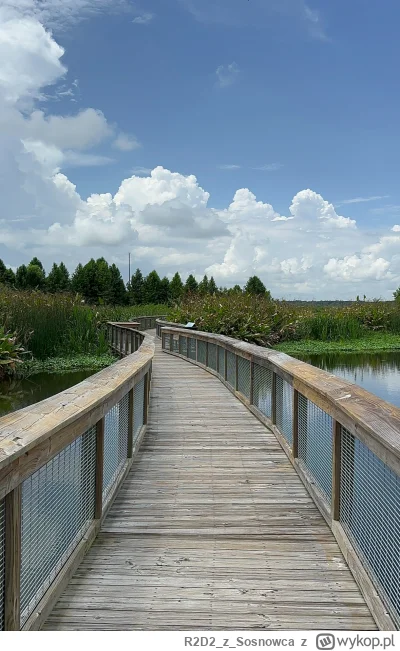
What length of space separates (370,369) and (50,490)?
15.7 m

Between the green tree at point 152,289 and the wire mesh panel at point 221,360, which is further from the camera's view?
the green tree at point 152,289

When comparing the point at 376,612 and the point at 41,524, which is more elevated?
the point at 41,524

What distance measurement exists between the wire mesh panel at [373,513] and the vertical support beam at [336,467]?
Result: 0.04 m

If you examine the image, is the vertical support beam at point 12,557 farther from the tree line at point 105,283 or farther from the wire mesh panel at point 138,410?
the tree line at point 105,283

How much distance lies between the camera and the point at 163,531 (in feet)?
12.1

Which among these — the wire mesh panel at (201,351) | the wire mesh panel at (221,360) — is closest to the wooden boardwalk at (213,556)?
the wire mesh panel at (221,360)

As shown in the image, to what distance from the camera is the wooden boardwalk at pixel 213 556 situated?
8.63 ft

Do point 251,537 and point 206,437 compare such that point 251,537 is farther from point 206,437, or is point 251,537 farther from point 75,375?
point 75,375

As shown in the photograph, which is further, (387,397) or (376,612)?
(387,397)

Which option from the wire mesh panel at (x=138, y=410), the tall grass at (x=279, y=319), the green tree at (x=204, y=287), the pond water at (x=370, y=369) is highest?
the green tree at (x=204, y=287)

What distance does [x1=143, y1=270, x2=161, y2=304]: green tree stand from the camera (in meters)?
60.4

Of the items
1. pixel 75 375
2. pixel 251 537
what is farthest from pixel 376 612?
pixel 75 375

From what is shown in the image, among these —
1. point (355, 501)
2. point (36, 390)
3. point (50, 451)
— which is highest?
point (50, 451)
